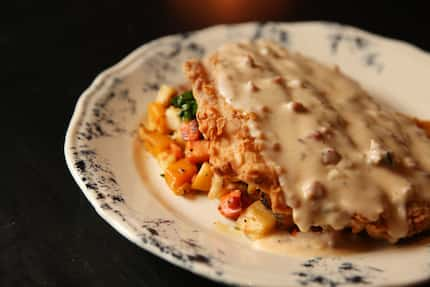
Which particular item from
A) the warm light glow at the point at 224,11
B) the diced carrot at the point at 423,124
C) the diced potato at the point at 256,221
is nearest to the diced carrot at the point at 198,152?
the diced potato at the point at 256,221

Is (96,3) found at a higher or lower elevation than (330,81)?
higher

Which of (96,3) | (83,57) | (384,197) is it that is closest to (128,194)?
(384,197)

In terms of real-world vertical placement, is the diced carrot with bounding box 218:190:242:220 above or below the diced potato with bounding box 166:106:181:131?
below

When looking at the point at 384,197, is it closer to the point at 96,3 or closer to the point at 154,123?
the point at 154,123

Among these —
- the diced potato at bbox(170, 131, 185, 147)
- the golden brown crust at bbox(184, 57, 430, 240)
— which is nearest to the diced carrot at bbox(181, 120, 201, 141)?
the diced potato at bbox(170, 131, 185, 147)

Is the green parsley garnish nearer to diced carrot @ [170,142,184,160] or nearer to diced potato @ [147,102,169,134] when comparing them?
diced potato @ [147,102,169,134]
